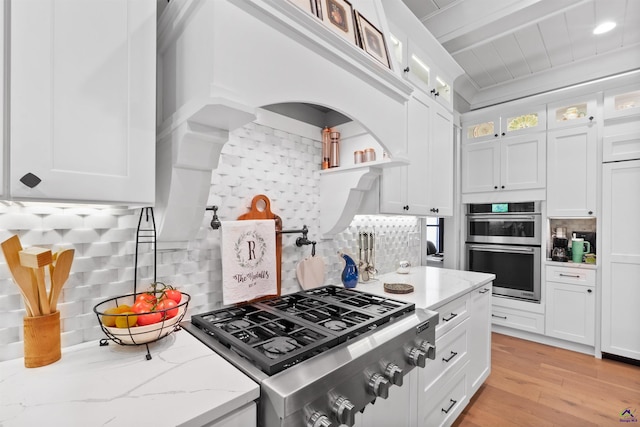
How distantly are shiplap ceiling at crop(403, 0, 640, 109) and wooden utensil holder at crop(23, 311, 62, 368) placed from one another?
2925mm

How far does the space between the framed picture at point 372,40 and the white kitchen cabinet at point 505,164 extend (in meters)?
2.55

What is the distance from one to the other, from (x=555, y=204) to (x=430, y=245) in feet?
5.46

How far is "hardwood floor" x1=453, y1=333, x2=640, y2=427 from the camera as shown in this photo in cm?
203

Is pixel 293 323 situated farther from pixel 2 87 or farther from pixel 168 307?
pixel 2 87

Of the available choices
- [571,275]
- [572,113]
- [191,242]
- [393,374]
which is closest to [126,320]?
[191,242]

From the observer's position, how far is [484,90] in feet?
12.6

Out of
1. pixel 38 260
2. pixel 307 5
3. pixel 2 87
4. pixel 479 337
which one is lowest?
pixel 479 337

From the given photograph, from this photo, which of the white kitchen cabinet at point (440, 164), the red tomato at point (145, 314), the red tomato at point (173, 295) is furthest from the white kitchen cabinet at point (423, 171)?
the red tomato at point (145, 314)

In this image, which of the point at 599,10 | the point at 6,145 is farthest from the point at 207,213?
the point at 599,10

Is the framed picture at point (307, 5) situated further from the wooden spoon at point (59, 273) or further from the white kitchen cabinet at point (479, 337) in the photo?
the white kitchen cabinet at point (479, 337)

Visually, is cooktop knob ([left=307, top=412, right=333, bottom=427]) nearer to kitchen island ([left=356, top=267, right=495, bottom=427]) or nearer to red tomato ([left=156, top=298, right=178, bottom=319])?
kitchen island ([left=356, top=267, right=495, bottom=427])

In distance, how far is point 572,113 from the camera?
3096 mm

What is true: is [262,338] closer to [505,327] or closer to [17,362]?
[17,362]

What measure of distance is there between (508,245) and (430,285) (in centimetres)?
186
